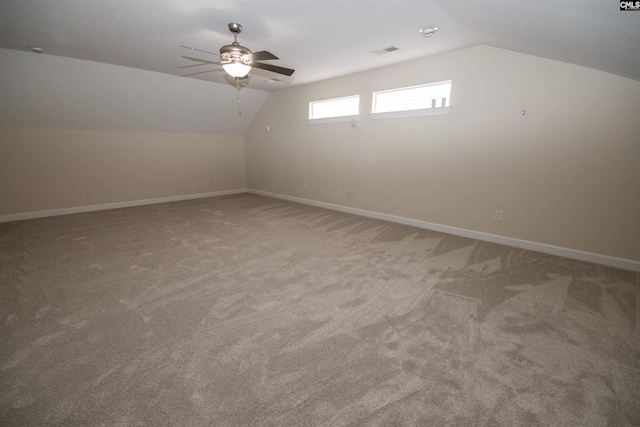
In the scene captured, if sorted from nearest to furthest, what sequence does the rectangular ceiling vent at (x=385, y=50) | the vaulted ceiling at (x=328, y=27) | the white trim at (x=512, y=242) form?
the vaulted ceiling at (x=328, y=27) < the white trim at (x=512, y=242) < the rectangular ceiling vent at (x=385, y=50)

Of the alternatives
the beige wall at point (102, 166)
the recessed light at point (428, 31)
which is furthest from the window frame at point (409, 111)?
the beige wall at point (102, 166)

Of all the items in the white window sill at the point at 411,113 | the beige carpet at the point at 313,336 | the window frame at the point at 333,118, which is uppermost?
the window frame at the point at 333,118

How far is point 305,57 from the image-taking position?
12.3ft

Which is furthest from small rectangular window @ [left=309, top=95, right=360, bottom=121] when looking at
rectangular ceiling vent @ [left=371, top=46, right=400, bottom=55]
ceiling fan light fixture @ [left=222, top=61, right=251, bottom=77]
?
ceiling fan light fixture @ [left=222, top=61, right=251, bottom=77]

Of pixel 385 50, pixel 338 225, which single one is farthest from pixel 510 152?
pixel 338 225

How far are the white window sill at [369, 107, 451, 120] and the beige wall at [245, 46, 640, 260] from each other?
2.8 inches

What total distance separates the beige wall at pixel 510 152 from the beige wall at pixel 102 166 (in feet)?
12.3

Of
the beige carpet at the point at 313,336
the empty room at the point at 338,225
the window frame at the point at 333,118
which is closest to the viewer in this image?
the beige carpet at the point at 313,336

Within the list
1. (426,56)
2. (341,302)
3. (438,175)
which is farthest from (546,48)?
(341,302)

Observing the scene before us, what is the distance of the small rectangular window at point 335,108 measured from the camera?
4930 mm

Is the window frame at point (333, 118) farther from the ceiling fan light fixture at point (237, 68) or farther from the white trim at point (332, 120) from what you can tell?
the ceiling fan light fixture at point (237, 68)

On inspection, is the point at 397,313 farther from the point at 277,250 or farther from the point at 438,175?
the point at 438,175

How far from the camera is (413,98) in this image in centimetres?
417

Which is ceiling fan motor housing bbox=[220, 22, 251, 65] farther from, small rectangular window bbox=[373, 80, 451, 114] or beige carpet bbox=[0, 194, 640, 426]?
small rectangular window bbox=[373, 80, 451, 114]
